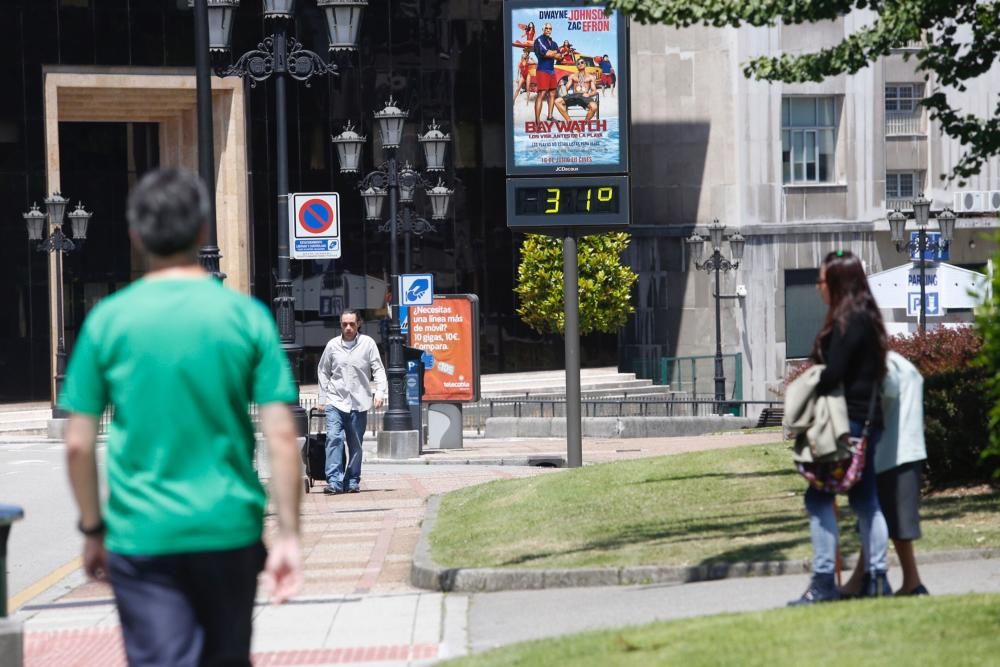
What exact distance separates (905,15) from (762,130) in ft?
114

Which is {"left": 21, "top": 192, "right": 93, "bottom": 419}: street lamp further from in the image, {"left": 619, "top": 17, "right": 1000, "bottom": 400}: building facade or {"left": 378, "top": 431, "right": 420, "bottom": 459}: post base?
{"left": 619, "top": 17, "right": 1000, "bottom": 400}: building facade

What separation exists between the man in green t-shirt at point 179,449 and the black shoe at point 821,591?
174 inches

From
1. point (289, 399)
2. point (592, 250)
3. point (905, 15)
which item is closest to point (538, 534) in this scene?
point (905, 15)

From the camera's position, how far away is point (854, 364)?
8.32 metres

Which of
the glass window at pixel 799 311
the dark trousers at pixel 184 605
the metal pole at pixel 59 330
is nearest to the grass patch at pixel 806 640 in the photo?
the dark trousers at pixel 184 605

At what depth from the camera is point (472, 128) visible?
4794 cm

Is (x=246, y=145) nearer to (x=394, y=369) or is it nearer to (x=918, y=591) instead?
(x=394, y=369)

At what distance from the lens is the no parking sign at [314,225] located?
1994 cm

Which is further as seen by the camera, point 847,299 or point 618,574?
point 618,574

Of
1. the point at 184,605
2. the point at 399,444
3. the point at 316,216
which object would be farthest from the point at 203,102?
the point at 399,444

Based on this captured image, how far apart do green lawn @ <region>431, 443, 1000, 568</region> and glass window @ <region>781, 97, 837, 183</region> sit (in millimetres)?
32278

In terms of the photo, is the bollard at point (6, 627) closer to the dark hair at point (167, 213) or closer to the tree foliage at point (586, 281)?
the dark hair at point (167, 213)

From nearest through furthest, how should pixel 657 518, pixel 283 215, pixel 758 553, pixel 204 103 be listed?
1. pixel 758 553
2. pixel 657 518
3. pixel 204 103
4. pixel 283 215

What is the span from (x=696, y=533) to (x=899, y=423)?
3.74 metres
